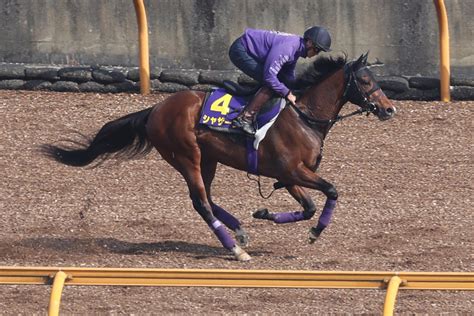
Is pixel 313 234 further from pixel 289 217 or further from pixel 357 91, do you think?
pixel 357 91

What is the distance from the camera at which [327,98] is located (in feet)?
35.9

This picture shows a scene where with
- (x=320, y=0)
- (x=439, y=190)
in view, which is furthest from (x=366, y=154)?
(x=320, y=0)

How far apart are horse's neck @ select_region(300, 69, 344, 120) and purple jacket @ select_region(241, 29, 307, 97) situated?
235mm

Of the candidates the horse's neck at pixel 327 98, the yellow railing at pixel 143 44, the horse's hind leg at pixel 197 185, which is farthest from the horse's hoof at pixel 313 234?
the yellow railing at pixel 143 44

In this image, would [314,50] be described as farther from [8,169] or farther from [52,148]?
[8,169]

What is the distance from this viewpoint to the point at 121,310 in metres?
9.21

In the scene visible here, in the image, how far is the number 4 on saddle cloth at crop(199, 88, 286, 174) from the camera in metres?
10.8


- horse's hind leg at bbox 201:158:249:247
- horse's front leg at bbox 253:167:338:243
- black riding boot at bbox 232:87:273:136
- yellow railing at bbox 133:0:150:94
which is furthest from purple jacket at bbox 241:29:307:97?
yellow railing at bbox 133:0:150:94

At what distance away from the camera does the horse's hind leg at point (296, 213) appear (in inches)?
427

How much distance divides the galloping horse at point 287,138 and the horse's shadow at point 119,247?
0.25 meters

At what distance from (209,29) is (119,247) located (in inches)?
172

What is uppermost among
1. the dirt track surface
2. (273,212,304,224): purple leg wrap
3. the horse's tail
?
the horse's tail

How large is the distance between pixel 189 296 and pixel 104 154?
7.97 feet

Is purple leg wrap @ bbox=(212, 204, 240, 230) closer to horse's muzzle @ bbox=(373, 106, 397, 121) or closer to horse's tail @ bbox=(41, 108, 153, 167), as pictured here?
horse's tail @ bbox=(41, 108, 153, 167)
